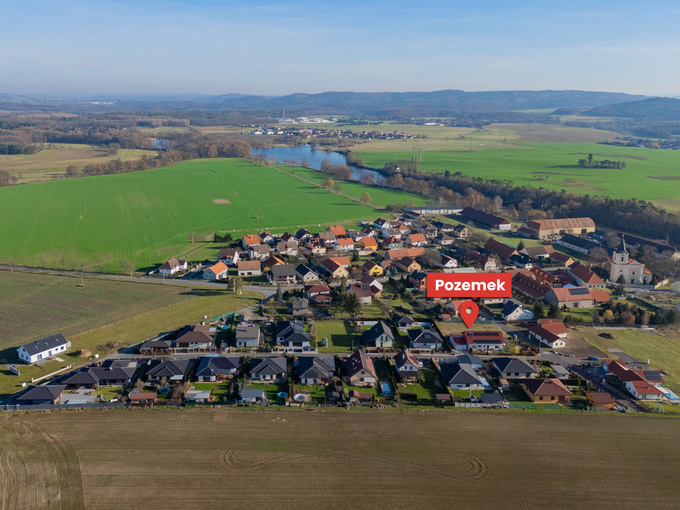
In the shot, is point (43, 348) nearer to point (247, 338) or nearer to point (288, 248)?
point (247, 338)

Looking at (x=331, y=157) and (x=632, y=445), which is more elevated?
(x=331, y=157)

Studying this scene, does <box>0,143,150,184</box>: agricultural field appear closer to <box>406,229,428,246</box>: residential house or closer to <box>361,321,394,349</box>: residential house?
<box>406,229,428,246</box>: residential house

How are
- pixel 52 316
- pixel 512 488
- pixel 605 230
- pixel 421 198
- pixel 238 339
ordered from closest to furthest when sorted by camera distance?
pixel 512 488, pixel 238 339, pixel 52 316, pixel 605 230, pixel 421 198

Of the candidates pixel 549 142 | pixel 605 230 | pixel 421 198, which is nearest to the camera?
pixel 605 230

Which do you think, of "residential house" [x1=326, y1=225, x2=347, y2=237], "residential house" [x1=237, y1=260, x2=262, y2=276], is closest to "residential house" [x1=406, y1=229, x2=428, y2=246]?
"residential house" [x1=326, y1=225, x2=347, y2=237]

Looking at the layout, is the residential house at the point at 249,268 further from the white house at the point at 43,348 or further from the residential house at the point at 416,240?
the residential house at the point at 416,240

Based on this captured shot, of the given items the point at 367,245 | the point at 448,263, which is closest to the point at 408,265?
the point at 448,263

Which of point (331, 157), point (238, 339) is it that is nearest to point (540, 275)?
point (238, 339)

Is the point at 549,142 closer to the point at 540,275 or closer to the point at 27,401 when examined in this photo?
the point at 540,275

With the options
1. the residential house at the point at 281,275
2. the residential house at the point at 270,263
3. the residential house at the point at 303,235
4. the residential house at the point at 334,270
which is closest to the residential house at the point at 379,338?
the residential house at the point at 334,270
